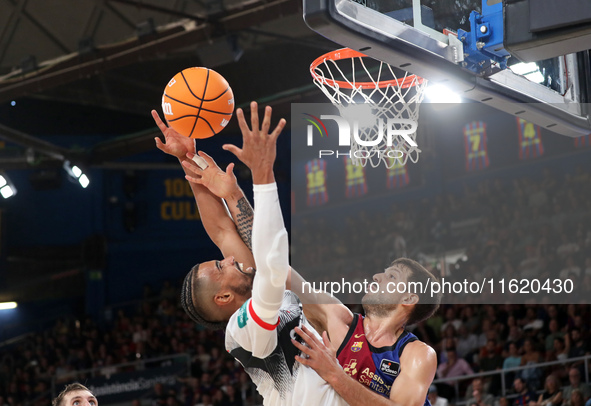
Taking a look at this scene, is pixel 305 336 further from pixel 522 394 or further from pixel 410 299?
pixel 522 394

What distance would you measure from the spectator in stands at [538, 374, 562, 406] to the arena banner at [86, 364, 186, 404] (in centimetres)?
627

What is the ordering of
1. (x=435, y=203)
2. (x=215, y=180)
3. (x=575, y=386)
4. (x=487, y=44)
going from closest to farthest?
(x=215, y=180)
(x=487, y=44)
(x=575, y=386)
(x=435, y=203)

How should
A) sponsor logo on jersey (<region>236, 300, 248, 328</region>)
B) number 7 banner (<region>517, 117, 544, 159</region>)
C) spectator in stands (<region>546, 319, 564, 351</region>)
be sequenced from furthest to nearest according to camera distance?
number 7 banner (<region>517, 117, 544, 159</region>) < spectator in stands (<region>546, 319, 564, 351</region>) < sponsor logo on jersey (<region>236, 300, 248, 328</region>)

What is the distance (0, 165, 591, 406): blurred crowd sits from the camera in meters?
8.64

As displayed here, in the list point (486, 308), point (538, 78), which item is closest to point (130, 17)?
point (486, 308)

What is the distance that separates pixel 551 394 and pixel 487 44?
487cm

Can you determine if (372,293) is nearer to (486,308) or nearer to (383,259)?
(486,308)

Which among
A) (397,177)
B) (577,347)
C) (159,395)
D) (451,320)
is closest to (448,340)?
(451,320)

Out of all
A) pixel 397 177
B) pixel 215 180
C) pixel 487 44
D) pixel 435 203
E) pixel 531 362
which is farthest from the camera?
pixel 397 177

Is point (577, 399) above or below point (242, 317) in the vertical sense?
below

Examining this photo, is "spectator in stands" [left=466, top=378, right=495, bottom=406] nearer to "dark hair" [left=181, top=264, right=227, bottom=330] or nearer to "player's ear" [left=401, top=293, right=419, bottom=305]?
"player's ear" [left=401, top=293, right=419, bottom=305]

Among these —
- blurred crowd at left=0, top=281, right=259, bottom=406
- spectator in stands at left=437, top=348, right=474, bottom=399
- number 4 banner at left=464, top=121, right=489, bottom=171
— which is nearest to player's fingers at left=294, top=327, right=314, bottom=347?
spectator in stands at left=437, top=348, right=474, bottom=399

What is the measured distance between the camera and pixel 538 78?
4.61m

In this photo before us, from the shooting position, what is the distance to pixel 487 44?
4055 millimetres
